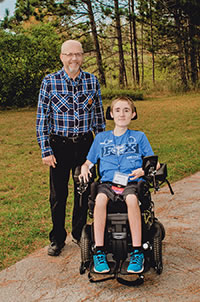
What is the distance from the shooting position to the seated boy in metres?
3.14

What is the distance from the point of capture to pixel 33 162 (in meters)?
8.18

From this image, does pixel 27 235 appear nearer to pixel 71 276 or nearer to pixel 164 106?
pixel 71 276

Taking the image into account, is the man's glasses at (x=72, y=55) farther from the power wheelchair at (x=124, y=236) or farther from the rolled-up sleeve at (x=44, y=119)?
the power wheelchair at (x=124, y=236)

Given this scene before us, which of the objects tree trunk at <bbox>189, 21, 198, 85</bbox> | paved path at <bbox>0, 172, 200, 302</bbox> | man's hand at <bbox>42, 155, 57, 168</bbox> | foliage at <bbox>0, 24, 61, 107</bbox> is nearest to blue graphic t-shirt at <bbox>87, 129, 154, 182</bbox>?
man's hand at <bbox>42, 155, 57, 168</bbox>

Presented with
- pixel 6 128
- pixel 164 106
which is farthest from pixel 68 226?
pixel 164 106

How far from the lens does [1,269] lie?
12.6 ft

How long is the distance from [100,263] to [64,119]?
1367 millimetres

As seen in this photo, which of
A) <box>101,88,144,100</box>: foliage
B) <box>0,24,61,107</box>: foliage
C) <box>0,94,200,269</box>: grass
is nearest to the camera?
<box>0,94,200,269</box>: grass

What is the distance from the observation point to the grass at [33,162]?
4664mm

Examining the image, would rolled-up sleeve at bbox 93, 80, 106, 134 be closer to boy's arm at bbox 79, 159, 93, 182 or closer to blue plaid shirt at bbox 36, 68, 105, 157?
blue plaid shirt at bbox 36, 68, 105, 157

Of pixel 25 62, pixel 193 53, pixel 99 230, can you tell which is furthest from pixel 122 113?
pixel 193 53

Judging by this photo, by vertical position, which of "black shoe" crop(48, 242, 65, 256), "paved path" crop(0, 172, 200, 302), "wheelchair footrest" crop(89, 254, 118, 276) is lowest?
"paved path" crop(0, 172, 200, 302)

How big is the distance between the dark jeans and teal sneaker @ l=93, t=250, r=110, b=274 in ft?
2.97

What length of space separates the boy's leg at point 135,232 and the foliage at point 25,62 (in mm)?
12731
